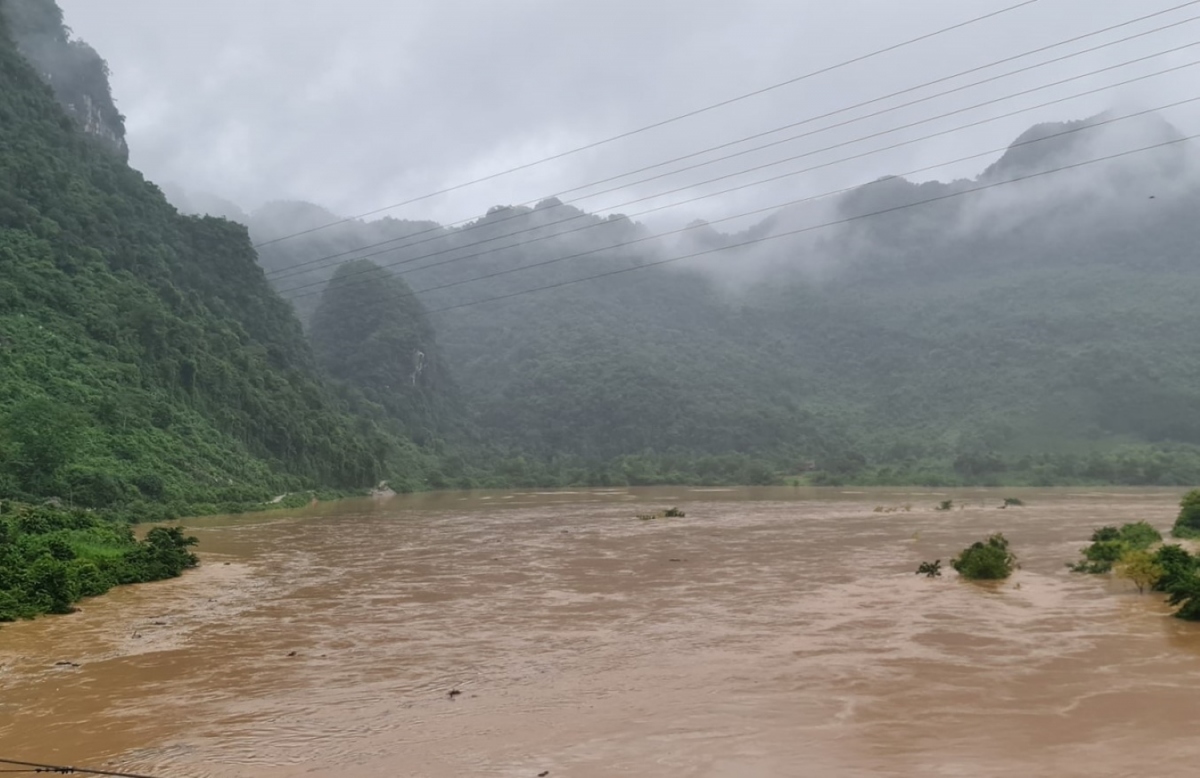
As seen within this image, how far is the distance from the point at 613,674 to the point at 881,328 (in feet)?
337

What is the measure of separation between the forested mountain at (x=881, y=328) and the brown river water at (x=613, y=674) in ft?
130

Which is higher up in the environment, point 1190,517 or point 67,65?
point 67,65

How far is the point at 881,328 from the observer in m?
105

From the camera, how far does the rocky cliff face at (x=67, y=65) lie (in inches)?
2913

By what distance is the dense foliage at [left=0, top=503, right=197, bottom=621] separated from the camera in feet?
40.2

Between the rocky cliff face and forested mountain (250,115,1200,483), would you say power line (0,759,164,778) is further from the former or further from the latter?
the rocky cliff face

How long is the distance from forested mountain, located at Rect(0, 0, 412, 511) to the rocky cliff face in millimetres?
195

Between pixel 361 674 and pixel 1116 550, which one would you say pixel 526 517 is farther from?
pixel 361 674

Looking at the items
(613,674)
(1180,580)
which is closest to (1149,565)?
(1180,580)

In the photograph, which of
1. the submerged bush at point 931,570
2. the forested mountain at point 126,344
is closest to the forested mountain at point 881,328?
the forested mountain at point 126,344

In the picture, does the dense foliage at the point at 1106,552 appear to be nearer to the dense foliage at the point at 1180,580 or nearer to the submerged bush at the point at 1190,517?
the dense foliage at the point at 1180,580

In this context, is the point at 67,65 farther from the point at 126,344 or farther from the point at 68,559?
the point at 68,559

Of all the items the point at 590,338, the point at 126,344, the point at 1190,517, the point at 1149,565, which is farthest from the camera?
the point at 590,338

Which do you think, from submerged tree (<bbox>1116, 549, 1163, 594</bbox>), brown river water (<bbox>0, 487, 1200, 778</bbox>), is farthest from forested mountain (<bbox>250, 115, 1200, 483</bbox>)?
submerged tree (<bbox>1116, 549, 1163, 594</bbox>)
